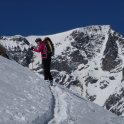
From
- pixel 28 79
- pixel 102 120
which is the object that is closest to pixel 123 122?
pixel 102 120

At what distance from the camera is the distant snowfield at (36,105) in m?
12.8

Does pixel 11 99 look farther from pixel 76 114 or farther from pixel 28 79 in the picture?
pixel 28 79

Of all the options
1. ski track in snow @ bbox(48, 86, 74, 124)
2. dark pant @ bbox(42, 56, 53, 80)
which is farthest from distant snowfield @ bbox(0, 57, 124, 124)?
dark pant @ bbox(42, 56, 53, 80)

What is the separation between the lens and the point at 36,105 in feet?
47.3

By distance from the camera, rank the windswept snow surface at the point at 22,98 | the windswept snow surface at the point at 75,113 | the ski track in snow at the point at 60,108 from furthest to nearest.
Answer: the windswept snow surface at the point at 75,113
the ski track in snow at the point at 60,108
the windswept snow surface at the point at 22,98

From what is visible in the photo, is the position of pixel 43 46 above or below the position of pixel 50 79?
above

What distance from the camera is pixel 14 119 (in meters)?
12.2

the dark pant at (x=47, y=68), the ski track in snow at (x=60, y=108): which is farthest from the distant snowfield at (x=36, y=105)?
the dark pant at (x=47, y=68)

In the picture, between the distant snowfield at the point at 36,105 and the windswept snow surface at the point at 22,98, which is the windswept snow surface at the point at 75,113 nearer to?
the distant snowfield at the point at 36,105

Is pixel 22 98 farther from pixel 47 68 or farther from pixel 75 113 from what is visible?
pixel 47 68

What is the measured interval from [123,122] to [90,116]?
201 centimetres

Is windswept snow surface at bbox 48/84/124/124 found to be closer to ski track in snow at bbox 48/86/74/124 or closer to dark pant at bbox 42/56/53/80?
→ ski track in snow at bbox 48/86/74/124

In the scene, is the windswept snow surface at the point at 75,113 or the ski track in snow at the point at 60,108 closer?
the ski track in snow at the point at 60,108

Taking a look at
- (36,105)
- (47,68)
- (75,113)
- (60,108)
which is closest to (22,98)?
(36,105)
